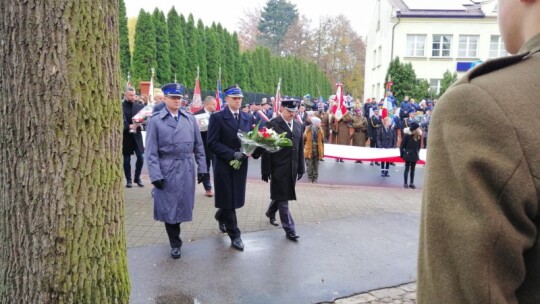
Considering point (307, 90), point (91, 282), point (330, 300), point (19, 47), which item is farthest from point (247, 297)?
point (307, 90)

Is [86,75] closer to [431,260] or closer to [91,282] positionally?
[91,282]

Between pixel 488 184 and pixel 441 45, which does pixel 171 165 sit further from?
pixel 441 45

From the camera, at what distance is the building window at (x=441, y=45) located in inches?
1416

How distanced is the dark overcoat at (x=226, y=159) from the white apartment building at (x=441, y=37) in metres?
33.1

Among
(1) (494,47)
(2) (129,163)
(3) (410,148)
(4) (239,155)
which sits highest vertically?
(1) (494,47)

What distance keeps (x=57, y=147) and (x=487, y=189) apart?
2148 millimetres

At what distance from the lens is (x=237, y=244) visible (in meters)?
5.79

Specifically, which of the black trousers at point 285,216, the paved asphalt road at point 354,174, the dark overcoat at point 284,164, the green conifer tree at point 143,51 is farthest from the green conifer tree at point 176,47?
the black trousers at point 285,216

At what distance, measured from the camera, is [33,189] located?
2.34 metres

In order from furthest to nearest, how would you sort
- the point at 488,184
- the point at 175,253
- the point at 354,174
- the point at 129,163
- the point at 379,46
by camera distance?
the point at 379,46, the point at 354,174, the point at 129,163, the point at 175,253, the point at 488,184

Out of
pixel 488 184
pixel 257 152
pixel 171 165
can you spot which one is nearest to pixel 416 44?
pixel 257 152

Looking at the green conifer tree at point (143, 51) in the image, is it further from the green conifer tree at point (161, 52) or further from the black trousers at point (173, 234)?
the black trousers at point (173, 234)

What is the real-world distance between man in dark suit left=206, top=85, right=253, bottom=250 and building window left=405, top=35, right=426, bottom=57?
33981mm

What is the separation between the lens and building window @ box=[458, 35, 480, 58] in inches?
1400
